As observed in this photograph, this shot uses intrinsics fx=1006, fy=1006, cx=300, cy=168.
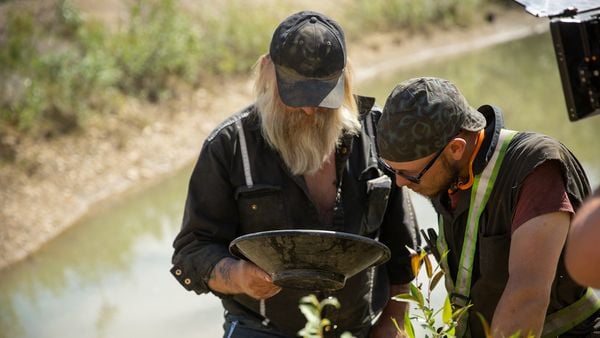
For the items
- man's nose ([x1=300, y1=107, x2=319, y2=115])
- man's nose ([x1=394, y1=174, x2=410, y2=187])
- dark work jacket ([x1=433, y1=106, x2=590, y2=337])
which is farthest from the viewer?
man's nose ([x1=300, y1=107, x2=319, y2=115])

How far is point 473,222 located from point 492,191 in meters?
0.13

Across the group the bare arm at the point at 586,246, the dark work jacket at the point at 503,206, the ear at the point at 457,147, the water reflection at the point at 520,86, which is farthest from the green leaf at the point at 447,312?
the water reflection at the point at 520,86

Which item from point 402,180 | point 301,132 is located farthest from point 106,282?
point 402,180

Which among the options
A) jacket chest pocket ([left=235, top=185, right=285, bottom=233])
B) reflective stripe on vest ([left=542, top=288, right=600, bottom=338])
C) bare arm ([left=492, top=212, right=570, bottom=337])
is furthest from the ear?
jacket chest pocket ([left=235, top=185, right=285, bottom=233])

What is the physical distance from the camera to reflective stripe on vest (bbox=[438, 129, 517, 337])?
3238mm

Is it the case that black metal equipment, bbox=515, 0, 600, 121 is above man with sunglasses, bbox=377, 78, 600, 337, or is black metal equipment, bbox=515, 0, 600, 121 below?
above

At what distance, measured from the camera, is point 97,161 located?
10.7 meters

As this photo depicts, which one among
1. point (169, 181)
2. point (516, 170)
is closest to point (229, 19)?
point (169, 181)

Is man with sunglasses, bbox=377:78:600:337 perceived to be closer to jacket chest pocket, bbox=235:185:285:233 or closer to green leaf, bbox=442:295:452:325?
green leaf, bbox=442:295:452:325

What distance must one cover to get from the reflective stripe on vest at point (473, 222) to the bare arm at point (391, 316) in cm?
92

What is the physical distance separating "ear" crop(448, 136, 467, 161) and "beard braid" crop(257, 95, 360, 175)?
0.94 metres

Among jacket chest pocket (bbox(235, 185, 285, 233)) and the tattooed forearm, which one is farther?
jacket chest pocket (bbox(235, 185, 285, 233))

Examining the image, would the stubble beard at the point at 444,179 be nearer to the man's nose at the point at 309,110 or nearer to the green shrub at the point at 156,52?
the man's nose at the point at 309,110

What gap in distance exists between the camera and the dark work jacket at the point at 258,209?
4145 millimetres
